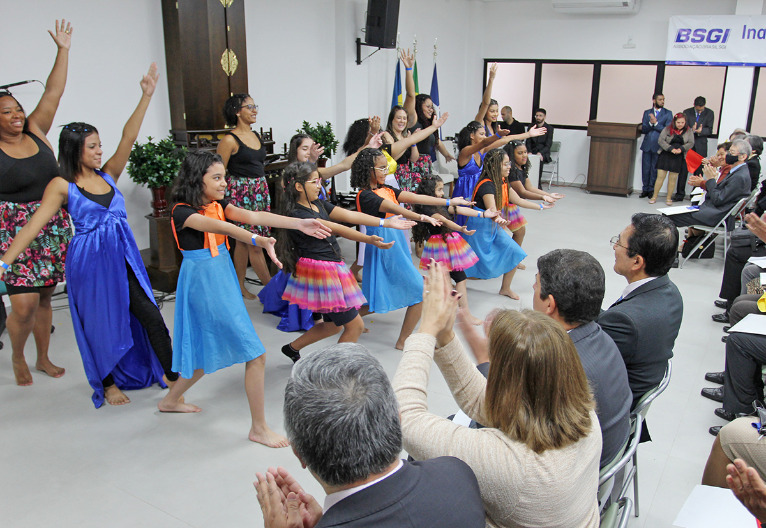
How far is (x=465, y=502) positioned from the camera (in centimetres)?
133

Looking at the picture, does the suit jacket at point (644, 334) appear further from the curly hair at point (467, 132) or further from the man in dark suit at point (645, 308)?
the curly hair at point (467, 132)

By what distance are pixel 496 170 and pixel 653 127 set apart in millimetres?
5920

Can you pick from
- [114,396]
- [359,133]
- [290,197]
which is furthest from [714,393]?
[114,396]

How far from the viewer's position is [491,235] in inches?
203

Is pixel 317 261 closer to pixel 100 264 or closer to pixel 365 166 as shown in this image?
pixel 365 166

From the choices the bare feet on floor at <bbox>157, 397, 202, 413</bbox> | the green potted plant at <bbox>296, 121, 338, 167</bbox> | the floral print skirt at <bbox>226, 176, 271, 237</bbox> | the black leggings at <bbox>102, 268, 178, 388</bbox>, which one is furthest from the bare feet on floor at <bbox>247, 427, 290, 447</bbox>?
the green potted plant at <bbox>296, 121, 338, 167</bbox>

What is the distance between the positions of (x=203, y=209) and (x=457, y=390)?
1793 mm

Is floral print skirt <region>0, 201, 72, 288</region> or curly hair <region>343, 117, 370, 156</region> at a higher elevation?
curly hair <region>343, 117, 370, 156</region>

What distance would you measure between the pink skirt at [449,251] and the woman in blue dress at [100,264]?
78.4 inches

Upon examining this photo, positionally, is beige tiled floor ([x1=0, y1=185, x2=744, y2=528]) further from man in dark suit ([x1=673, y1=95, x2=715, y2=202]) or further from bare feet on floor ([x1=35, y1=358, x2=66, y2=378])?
man in dark suit ([x1=673, y1=95, x2=715, y2=202])

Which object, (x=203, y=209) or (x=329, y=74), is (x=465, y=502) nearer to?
(x=203, y=209)

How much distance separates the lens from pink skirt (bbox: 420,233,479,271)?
4.63m

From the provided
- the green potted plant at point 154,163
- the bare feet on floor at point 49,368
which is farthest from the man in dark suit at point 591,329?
the green potted plant at point 154,163

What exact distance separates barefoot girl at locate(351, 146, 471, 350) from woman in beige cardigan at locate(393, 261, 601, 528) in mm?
2554
